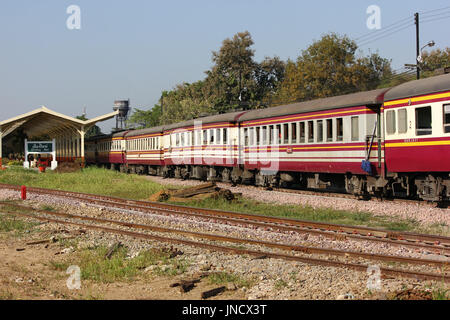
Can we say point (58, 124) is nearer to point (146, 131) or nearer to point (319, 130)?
point (146, 131)

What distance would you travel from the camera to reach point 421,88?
14125mm

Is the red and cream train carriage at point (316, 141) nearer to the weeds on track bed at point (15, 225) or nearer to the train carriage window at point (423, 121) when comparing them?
the train carriage window at point (423, 121)

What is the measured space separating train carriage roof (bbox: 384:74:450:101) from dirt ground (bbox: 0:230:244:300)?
30.5 feet

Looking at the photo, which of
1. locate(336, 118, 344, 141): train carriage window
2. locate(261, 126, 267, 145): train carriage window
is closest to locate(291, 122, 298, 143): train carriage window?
locate(261, 126, 267, 145): train carriage window

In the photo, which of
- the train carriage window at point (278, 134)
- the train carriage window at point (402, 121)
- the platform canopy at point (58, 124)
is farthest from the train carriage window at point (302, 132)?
the platform canopy at point (58, 124)

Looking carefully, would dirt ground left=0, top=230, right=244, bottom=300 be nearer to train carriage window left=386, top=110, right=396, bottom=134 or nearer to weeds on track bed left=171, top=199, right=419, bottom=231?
weeds on track bed left=171, top=199, right=419, bottom=231

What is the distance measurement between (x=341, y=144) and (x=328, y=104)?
168 cm

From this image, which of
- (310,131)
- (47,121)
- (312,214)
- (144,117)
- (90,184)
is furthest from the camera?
(144,117)

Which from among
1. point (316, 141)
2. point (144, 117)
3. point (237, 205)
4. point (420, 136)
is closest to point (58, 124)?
point (316, 141)

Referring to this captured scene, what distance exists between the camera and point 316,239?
10.7 m

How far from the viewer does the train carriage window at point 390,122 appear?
49.8 ft

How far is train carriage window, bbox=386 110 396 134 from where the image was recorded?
15172 millimetres

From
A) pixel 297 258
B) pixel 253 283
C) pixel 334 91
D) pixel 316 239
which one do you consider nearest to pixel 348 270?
pixel 297 258
